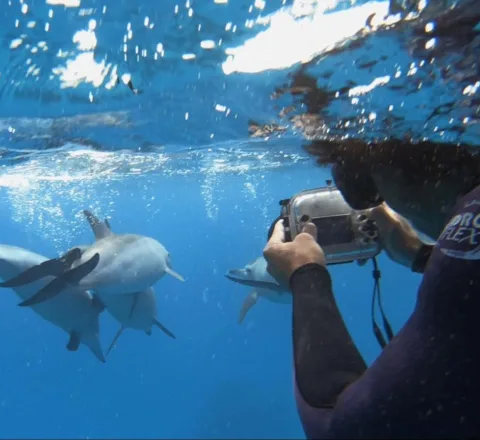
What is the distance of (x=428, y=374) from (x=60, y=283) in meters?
5.56

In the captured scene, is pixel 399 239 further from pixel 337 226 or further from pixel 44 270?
pixel 44 270

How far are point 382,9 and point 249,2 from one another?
4.27ft

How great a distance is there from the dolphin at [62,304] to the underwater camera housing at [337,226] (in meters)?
5.59

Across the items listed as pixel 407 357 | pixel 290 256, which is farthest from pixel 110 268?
pixel 407 357

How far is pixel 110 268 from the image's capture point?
288 inches

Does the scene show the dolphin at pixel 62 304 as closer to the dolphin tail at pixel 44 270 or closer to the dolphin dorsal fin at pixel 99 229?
the dolphin dorsal fin at pixel 99 229

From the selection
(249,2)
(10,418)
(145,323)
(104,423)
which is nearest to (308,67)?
(249,2)

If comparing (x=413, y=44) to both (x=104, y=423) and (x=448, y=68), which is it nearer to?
(x=448, y=68)

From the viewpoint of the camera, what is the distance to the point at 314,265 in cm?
226

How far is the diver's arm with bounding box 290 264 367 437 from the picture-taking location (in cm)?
191

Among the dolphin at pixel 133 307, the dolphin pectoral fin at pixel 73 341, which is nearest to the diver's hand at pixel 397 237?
the dolphin at pixel 133 307

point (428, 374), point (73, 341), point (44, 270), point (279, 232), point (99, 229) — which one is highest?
point (428, 374)

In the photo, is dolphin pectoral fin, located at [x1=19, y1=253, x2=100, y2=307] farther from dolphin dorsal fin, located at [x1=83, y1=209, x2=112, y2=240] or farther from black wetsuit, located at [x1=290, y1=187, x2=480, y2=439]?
black wetsuit, located at [x1=290, y1=187, x2=480, y2=439]

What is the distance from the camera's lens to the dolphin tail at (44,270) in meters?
6.31
